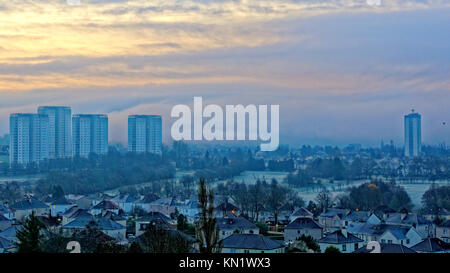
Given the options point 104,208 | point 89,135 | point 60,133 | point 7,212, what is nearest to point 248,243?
point 89,135

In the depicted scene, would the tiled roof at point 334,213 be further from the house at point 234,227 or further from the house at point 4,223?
the house at point 4,223

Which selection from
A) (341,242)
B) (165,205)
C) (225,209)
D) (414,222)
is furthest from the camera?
(165,205)

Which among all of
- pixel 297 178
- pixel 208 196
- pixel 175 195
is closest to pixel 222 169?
pixel 175 195

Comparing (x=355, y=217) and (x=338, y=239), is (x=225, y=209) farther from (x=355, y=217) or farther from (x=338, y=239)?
(x=338, y=239)

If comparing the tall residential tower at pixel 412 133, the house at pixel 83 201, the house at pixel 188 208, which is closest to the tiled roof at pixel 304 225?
the tall residential tower at pixel 412 133

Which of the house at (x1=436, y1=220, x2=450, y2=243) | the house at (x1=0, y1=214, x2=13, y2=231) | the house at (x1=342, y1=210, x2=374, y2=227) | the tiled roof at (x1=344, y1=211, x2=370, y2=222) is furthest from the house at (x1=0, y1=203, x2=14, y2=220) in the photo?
the house at (x1=436, y1=220, x2=450, y2=243)

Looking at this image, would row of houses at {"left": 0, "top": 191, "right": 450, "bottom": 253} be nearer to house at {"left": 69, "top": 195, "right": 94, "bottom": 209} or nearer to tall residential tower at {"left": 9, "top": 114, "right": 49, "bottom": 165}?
house at {"left": 69, "top": 195, "right": 94, "bottom": 209}

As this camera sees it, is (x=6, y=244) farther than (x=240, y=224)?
No
